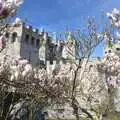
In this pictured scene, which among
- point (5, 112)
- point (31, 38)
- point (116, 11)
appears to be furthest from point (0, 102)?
point (31, 38)

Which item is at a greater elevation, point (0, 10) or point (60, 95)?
point (0, 10)

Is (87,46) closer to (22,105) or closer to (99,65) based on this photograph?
(99,65)


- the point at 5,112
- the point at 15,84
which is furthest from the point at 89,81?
the point at 15,84

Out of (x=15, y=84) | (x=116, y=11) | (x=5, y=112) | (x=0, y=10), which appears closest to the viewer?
(x=0, y=10)

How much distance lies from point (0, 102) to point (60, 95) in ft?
27.3

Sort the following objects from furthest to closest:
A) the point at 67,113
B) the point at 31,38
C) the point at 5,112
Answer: the point at 31,38
the point at 67,113
the point at 5,112

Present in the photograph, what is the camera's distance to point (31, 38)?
238ft

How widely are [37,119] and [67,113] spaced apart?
13.8 metres

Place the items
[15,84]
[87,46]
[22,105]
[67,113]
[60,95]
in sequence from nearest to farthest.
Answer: [15,84] → [60,95] → [87,46] → [22,105] → [67,113]

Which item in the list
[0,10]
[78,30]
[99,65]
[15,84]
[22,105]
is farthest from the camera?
[22,105]

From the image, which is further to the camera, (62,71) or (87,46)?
(62,71)

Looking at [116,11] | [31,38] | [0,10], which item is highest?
[31,38]

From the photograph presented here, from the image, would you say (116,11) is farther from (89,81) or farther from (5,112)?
(89,81)

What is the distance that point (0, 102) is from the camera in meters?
13.4
